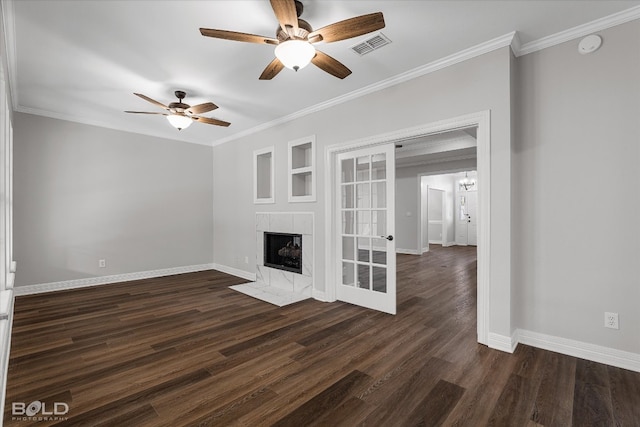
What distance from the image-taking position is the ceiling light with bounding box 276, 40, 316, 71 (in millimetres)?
2139

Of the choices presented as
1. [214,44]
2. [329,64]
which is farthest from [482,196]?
[214,44]

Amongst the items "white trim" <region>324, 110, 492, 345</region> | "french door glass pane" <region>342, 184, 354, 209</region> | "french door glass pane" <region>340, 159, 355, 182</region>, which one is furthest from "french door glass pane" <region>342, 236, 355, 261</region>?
"white trim" <region>324, 110, 492, 345</region>

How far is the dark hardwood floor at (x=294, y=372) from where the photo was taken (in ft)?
5.89

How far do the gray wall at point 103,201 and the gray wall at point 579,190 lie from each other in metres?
5.73

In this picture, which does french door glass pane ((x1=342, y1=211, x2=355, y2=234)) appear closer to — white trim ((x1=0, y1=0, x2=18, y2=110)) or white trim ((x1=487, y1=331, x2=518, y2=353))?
white trim ((x1=487, y1=331, x2=518, y2=353))

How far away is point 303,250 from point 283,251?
1.85ft

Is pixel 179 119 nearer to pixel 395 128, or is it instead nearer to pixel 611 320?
pixel 395 128

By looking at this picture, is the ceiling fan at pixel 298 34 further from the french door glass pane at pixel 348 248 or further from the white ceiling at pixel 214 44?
the french door glass pane at pixel 348 248

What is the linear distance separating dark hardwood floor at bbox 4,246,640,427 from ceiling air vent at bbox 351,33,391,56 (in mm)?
2821

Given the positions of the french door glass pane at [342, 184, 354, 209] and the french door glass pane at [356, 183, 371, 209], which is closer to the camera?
the french door glass pane at [356, 183, 371, 209]

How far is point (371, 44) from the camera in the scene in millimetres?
2717

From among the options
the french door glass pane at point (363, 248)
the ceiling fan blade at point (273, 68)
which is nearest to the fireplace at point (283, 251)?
the french door glass pane at point (363, 248)

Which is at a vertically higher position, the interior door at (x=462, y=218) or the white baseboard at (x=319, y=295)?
the interior door at (x=462, y=218)

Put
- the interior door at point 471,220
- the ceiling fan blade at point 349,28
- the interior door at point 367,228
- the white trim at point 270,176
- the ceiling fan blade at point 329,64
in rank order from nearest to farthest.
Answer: the ceiling fan blade at point 349,28 < the ceiling fan blade at point 329,64 < the interior door at point 367,228 < the white trim at point 270,176 < the interior door at point 471,220
